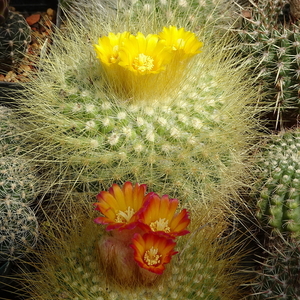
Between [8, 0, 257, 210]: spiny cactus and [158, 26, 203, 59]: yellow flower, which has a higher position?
[158, 26, 203, 59]: yellow flower

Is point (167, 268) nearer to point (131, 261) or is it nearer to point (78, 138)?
point (131, 261)

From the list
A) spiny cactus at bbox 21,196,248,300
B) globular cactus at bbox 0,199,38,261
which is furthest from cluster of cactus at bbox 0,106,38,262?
spiny cactus at bbox 21,196,248,300

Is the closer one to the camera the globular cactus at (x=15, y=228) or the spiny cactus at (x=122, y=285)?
the spiny cactus at (x=122, y=285)

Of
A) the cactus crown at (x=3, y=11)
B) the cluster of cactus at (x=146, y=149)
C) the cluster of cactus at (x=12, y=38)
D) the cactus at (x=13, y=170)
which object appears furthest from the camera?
the cluster of cactus at (x=12, y=38)

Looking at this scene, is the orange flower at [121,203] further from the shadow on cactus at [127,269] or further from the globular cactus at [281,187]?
the globular cactus at [281,187]

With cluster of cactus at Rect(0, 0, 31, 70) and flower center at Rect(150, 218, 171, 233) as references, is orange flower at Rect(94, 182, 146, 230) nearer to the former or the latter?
flower center at Rect(150, 218, 171, 233)

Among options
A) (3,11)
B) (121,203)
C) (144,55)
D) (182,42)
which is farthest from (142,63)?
(3,11)

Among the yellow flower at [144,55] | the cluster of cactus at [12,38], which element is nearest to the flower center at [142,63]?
the yellow flower at [144,55]
